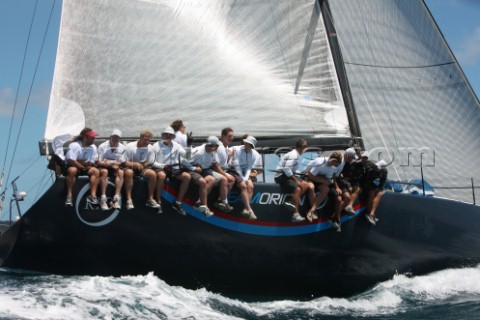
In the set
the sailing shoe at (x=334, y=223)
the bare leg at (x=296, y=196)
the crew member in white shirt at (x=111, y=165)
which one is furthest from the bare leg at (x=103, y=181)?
the sailing shoe at (x=334, y=223)

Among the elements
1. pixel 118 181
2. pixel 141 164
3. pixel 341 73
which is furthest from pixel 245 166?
pixel 341 73

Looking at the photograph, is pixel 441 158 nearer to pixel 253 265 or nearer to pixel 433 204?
pixel 433 204

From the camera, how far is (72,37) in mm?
11898

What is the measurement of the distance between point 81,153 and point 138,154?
0.75 metres

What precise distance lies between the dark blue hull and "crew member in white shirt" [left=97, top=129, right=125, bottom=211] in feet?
0.67

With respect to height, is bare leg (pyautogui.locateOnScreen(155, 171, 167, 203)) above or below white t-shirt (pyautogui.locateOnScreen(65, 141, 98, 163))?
below

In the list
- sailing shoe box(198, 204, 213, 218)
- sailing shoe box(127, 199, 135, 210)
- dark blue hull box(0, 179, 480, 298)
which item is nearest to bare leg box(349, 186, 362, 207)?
dark blue hull box(0, 179, 480, 298)

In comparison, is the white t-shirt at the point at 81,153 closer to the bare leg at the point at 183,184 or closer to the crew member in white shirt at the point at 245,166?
the bare leg at the point at 183,184

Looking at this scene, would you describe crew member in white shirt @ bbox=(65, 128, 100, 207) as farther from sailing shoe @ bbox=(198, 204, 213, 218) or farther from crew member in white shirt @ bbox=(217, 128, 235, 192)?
crew member in white shirt @ bbox=(217, 128, 235, 192)

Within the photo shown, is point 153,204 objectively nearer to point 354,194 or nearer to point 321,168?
point 321,168

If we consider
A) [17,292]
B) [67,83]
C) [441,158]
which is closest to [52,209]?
[17,292]

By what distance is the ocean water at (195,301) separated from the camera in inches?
339

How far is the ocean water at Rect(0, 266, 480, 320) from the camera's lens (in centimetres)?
860

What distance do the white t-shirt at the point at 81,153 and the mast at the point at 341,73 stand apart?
4.25 metres
